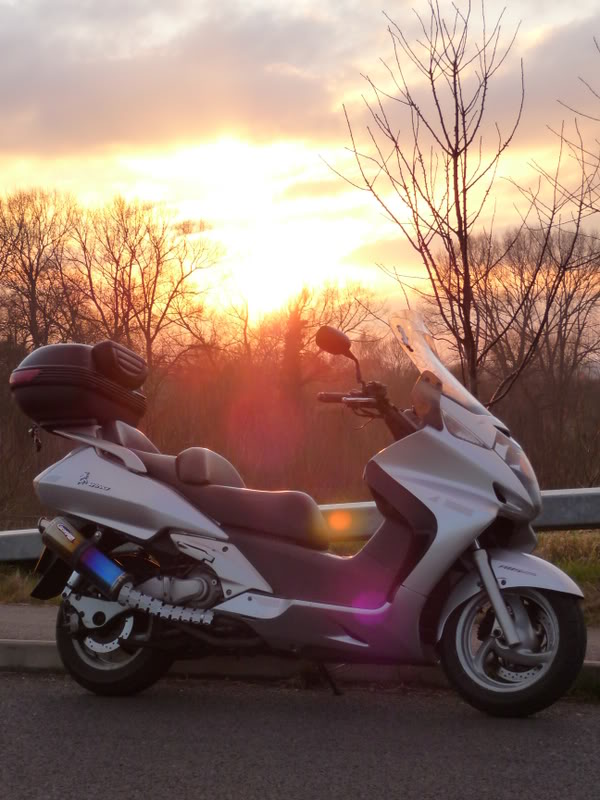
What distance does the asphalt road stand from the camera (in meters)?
3.59

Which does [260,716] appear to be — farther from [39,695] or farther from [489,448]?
[489,448]

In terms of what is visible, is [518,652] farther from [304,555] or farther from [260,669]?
[260,669]

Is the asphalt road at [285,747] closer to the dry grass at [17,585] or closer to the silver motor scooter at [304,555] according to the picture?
the silver motor scooter at [304,555]

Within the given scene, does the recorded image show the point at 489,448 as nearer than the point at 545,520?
Yes

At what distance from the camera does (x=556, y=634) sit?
4.22m

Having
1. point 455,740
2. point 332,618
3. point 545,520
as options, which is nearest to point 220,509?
point 332,618

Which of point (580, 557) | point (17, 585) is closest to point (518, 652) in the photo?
point (580, 557)

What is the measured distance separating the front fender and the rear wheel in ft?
4.56

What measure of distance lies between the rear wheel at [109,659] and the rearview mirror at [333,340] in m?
1.53

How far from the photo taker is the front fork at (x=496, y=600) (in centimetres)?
423

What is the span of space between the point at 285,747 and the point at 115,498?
1.43 meters

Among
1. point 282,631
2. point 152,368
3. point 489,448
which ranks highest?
point 489,448

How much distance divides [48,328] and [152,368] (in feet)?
16.6

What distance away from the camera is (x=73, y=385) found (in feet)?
16.3
